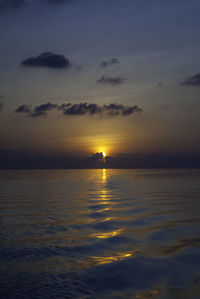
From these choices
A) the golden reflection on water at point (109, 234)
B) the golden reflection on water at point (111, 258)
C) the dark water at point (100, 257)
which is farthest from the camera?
the golden reflection on water at point (109, 234)

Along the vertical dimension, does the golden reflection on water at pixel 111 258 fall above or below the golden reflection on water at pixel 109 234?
above

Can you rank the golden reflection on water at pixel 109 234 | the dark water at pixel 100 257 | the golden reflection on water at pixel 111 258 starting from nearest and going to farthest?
the dark water at pixel 100 257 < the golden reflection on water at pixel 111 258 < the golden reflection on water at pixel 109 234

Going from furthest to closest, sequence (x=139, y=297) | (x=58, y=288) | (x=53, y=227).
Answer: (x=53, y=227)
(x=58, y=288)
(x=139, y=297)

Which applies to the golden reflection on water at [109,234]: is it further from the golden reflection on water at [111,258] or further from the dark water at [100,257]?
the golden reflection on water at [111,258]

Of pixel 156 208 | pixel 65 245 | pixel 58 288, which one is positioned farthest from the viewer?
pixel 156 208

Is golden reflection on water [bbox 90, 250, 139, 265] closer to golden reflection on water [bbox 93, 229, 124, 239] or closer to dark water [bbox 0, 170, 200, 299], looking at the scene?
dark water [bbox 0, 170, 200, 299]

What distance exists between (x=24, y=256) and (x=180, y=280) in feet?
17.4

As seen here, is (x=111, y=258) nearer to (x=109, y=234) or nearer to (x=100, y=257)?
(x=100, y=257)

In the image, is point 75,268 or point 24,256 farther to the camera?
point 24,256

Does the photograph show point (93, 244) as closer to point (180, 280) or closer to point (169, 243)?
point (169, 243)

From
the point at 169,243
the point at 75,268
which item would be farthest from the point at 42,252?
the point at 169,243

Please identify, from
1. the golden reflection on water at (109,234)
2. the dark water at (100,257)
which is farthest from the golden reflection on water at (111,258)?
the golden reflection on water at (109,234)

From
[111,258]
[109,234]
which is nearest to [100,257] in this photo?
[111,258]

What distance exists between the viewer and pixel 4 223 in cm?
1525
